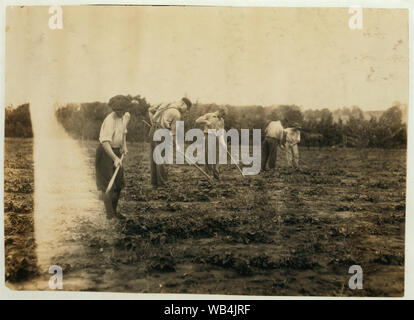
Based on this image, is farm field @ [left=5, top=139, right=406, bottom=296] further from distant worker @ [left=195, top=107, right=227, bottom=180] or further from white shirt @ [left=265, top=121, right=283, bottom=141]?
white shirt @ [left=265, top=121, right=283, bottom=141]

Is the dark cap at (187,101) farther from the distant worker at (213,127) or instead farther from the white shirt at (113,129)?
the white shirt at (113,129)

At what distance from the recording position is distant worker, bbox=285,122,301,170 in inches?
196

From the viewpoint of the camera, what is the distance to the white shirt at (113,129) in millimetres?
5004

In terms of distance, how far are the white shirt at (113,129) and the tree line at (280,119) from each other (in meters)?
0.07

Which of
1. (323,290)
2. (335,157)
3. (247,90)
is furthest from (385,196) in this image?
(247,90)

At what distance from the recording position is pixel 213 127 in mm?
5035

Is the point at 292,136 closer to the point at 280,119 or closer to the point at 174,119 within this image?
the point at 280,119

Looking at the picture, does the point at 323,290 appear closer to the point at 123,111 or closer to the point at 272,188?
the point at 272,188

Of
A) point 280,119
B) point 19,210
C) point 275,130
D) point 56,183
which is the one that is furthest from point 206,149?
point 19,210

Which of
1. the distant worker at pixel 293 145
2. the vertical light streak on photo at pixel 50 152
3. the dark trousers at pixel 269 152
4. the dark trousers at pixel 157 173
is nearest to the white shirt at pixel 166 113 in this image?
the dark trousers at pixel 157 173

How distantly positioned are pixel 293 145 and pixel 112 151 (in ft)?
7.71

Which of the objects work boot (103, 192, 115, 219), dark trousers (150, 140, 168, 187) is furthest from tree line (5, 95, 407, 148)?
work boot (103, 192, 115, 219)

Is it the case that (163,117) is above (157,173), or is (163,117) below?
above

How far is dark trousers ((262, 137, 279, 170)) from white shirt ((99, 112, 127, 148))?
1817 millimetres
